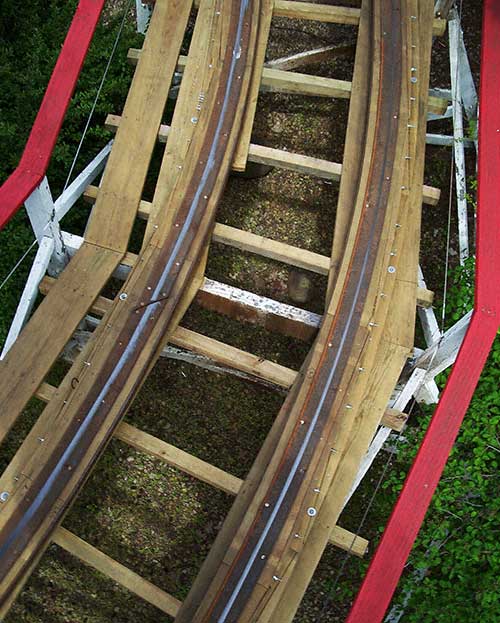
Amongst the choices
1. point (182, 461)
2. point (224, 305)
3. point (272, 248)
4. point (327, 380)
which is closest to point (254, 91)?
point (272, 248)

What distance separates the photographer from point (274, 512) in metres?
4.23

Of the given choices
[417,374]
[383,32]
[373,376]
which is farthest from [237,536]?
[383,32]

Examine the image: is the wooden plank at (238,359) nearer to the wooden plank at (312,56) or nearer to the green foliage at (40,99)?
the green foliage at (40,99)

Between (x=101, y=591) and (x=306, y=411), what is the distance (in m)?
2.14

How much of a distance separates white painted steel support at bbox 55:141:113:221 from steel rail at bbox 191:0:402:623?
2.10 m

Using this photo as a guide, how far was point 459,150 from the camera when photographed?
641cm

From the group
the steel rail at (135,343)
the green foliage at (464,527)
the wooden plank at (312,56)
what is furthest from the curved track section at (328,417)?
the wooden plank at (312,56)

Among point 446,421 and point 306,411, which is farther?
point 306,411

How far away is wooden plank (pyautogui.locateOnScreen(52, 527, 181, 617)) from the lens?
420 cm

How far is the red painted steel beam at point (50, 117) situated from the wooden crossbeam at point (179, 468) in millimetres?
1244

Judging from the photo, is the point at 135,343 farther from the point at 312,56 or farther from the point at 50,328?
the point at 312,56

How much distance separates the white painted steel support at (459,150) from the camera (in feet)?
20.4

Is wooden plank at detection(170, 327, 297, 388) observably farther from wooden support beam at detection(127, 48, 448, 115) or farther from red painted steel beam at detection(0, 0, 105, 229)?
wooden support beam at detection(127, 48, 448, 115)

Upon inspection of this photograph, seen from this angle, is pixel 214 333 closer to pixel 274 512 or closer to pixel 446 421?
A: pixel 274 512
